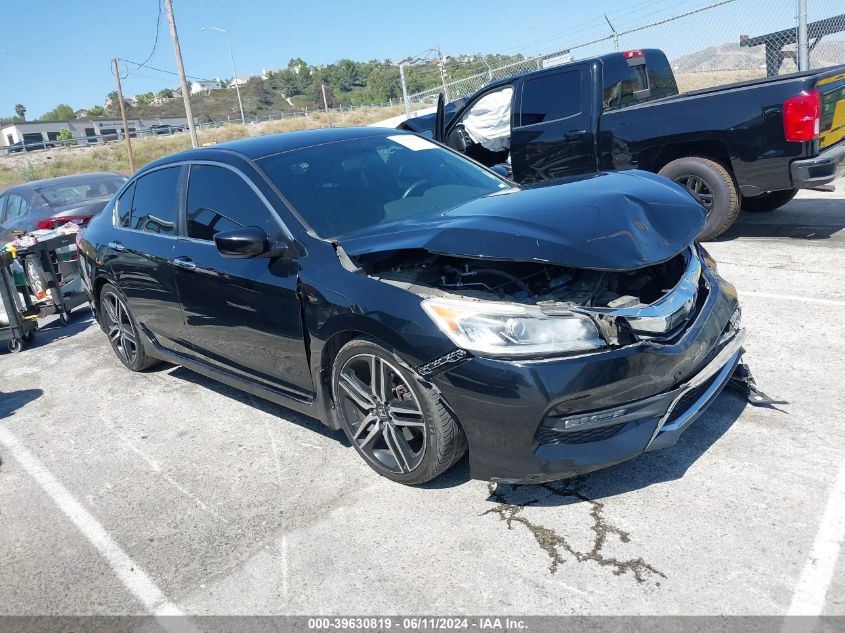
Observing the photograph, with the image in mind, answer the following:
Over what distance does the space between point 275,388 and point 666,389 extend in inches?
82.3

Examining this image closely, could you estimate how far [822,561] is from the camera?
100.0 inches

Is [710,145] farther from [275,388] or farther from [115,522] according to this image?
[115,522]

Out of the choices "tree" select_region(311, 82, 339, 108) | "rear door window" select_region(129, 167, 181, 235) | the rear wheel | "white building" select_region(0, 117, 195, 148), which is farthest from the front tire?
"tree" select_region(311, 82, 339, 108)

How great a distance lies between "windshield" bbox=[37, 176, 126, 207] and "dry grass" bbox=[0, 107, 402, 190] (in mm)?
37480

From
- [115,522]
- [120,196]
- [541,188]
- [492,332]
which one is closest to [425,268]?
[492,332]

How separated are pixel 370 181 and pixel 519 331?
1689 millimetres

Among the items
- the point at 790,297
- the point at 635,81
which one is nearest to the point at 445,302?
the point at 790,297

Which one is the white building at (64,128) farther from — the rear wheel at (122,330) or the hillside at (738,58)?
the rear wheel at (122,330)

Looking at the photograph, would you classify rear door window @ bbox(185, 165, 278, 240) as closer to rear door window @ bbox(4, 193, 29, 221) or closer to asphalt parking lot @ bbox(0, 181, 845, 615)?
asphalt parking lot @ bbox(0, 181, 845, 615)

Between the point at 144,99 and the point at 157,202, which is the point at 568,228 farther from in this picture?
the point at 144,99

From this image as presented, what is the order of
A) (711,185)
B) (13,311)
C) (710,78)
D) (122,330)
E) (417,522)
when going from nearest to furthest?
(417,522)
(122,330)
(13,311)
(711,185)
(710,78)

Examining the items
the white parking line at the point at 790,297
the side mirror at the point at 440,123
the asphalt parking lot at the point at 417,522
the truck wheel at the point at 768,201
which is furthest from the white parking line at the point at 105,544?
the truck wheel at the point at 768,201

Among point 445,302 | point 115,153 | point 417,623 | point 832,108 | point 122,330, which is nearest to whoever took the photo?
point 417,623

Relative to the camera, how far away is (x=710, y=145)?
6.93 metres
